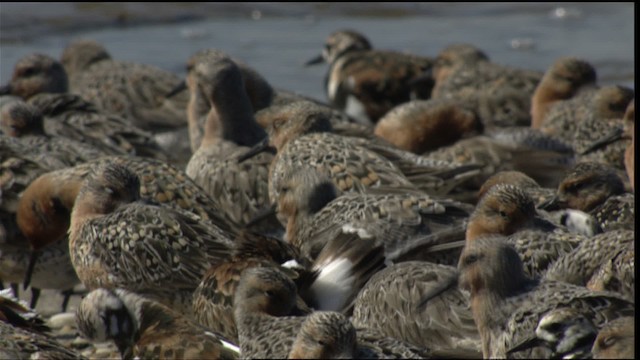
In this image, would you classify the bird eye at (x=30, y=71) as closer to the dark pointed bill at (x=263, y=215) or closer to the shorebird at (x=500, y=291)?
the dark pointed bill at (x=263, y=215)

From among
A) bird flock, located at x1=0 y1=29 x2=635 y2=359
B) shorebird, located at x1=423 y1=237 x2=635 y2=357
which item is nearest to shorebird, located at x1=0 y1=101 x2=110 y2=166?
bird flock, located at x1=0 y1=29 x2=635 y2=359

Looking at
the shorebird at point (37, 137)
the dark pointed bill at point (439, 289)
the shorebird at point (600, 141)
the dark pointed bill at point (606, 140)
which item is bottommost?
the shorebird at point (600, 141)

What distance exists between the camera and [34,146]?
381 inches

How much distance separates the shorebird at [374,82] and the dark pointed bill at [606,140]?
156 inches

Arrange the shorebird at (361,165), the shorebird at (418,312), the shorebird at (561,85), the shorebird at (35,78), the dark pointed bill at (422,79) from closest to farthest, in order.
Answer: the shorebird at (418,312) → the shorebird at (361,165) → the shorebird at (561,85) → the shorebird at (35,78) → the dark pointed bill at (422,79)

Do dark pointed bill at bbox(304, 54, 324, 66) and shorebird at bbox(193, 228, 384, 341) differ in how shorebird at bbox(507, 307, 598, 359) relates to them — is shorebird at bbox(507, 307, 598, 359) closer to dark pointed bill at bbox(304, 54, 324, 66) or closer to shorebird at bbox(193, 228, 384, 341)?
shorebird at bbox(193, 228, 384, 341)

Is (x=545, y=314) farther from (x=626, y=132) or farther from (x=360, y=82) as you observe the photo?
(x=360, y=82)

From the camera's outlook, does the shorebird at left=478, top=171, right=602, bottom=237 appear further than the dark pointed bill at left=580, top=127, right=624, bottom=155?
No

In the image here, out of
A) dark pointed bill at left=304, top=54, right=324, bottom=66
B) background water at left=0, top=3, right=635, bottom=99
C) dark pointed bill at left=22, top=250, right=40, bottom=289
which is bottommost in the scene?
background water at left=0, top=3, right=635, bottom=99

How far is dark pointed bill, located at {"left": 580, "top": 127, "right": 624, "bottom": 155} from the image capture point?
1005 cm

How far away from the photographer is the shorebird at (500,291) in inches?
230

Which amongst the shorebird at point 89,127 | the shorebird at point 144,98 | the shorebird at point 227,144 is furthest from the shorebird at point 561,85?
the shorebird at point 89,127

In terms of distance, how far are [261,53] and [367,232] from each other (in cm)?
1001

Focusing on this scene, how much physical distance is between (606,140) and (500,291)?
4.25 metres
